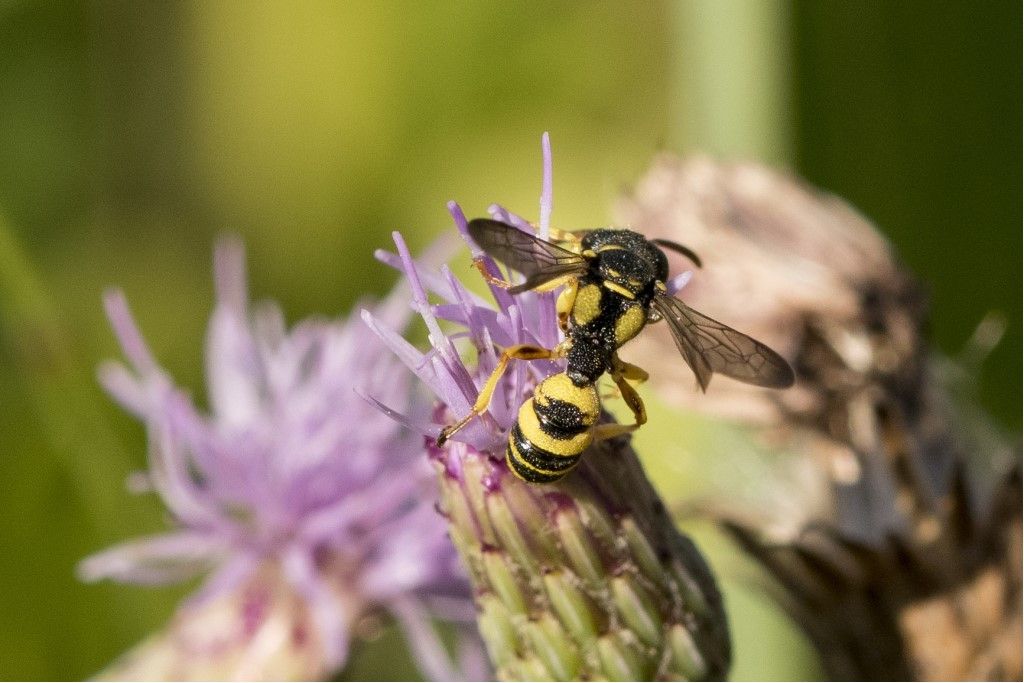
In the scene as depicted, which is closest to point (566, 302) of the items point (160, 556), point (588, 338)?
point (588, 338)

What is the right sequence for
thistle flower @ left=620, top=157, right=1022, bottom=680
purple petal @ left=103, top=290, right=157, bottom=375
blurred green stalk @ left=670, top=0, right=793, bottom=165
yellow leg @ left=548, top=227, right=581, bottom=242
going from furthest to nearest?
1. blurred green stalk @ left=670, top=0, right=793, bottom=165
2. purple petal @ left=103, top=290, right=157, bottom=375
3. thistle flower @ left=620, top=157, right=1022, bottom=680
4. yellow leg @ left=548, top=227, right=581, bottom=242

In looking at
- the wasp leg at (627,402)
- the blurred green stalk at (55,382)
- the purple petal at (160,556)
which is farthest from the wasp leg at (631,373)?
the blurred green stalk at (55,382)

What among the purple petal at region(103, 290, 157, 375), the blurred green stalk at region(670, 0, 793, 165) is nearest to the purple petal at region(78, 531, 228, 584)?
the purple petal at region(103, 290, 157, 375)

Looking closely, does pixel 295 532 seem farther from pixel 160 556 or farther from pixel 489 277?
pixel 489 277

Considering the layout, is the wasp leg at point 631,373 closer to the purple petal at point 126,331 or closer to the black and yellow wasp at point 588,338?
the black and yellow wasp at point 588,338

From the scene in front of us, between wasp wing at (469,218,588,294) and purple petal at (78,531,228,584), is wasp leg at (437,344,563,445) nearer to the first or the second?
wasp wing at (469,218,588,294)

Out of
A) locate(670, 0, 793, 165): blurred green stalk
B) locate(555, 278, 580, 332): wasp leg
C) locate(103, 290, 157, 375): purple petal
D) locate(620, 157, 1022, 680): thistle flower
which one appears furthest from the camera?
locate(670, 0, 793, 165): blurred green stalk

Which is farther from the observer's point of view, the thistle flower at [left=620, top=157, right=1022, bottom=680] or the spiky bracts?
the thistle flower at [left=620, top=157, right=1022, bottom=680]
